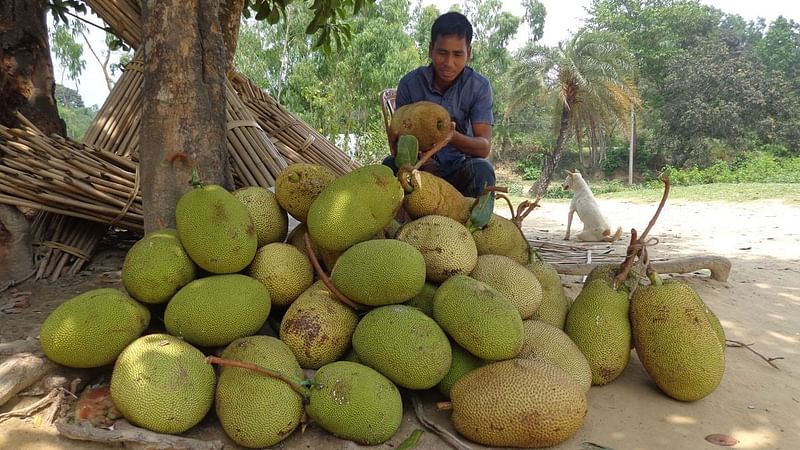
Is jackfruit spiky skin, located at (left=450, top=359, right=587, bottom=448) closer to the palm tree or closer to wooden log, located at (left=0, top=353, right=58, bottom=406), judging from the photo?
wooden log, located at (left=0, top=353, right=58, bottom=406)

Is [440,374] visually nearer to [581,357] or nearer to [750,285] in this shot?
[581,357]

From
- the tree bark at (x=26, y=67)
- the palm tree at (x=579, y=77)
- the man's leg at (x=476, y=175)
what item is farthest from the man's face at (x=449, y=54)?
the palm tree at (x=579, y=77)

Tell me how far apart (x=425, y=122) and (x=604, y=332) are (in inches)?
41.4

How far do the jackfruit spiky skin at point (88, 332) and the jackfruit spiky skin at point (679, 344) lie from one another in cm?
171

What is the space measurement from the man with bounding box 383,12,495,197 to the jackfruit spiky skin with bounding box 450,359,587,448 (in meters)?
1.52

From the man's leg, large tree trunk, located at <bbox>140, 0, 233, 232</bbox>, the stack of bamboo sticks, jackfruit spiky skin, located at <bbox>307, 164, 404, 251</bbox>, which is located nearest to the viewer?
jackfruit spiky skin, located at <bbox>307, 164, 404, 251</bbox>

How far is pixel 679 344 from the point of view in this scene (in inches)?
69.9

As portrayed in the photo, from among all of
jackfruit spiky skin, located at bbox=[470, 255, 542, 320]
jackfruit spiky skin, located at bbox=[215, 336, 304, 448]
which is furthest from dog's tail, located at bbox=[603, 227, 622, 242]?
jackfruit spiky skin, located at bbox=[215, 336, 304, 448]

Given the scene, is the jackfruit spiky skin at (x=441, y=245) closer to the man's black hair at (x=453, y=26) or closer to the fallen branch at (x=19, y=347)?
the fallen branch at (x=19, y=347)

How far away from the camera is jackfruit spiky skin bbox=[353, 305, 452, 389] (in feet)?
5.16

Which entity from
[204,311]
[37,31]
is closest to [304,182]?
[204,311]

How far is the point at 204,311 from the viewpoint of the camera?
167 cm

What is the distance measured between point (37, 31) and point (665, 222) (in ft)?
24.9

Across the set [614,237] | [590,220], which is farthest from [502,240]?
[590,220]
